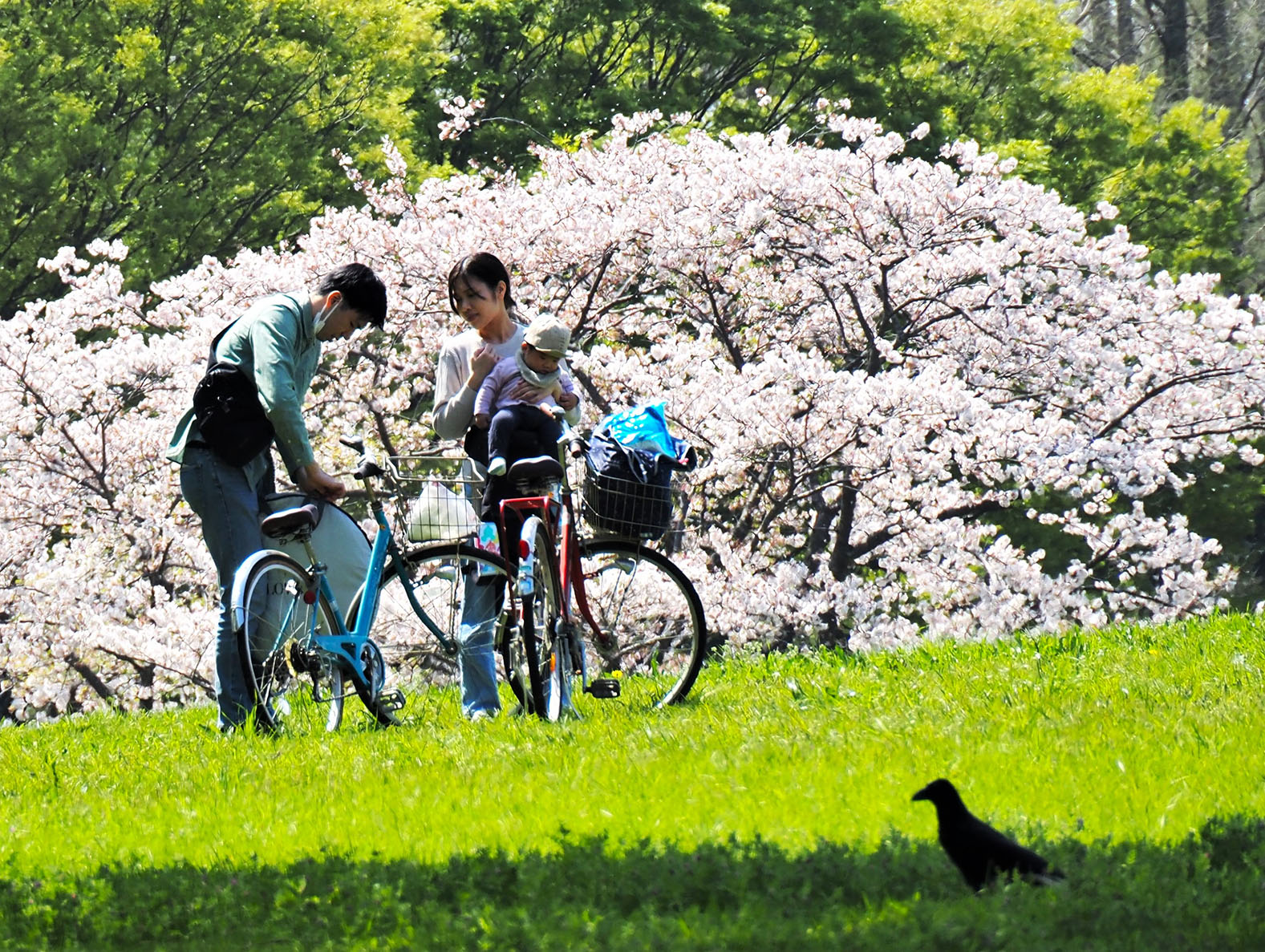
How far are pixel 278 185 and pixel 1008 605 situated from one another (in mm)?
14028

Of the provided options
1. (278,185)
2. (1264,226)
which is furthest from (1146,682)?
(1264,226)

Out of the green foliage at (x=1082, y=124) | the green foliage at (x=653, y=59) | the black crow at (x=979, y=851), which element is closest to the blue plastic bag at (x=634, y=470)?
the black crow at (x=979, y=851)

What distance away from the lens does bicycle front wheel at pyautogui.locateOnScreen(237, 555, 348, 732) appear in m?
5.78

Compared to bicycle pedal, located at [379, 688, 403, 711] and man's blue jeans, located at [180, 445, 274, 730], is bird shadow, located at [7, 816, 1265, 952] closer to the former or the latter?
man's blue jeans, located at [180, 445, 274, 730]

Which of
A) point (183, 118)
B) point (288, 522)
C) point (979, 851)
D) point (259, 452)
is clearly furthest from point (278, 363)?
point (183, 118)

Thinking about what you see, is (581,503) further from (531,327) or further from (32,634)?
(32,634)

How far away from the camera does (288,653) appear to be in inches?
232

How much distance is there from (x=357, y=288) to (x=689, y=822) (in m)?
2.66

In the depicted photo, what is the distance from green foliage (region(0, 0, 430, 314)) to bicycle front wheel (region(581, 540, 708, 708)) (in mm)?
19027

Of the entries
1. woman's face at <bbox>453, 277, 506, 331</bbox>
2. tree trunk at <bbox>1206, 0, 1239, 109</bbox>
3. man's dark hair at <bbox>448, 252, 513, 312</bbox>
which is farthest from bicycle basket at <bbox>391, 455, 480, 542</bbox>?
tree trunk at <bbox>1206, 0, 1239, 109</bbox>

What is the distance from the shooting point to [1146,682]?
599 cm

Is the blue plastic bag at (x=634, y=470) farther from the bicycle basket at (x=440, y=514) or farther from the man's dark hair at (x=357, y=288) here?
the man's dark hair at (x=357, y=288)

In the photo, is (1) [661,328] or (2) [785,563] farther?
(1) [661,328]

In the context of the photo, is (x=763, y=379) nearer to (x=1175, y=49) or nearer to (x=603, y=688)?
(x=603, y=688)
